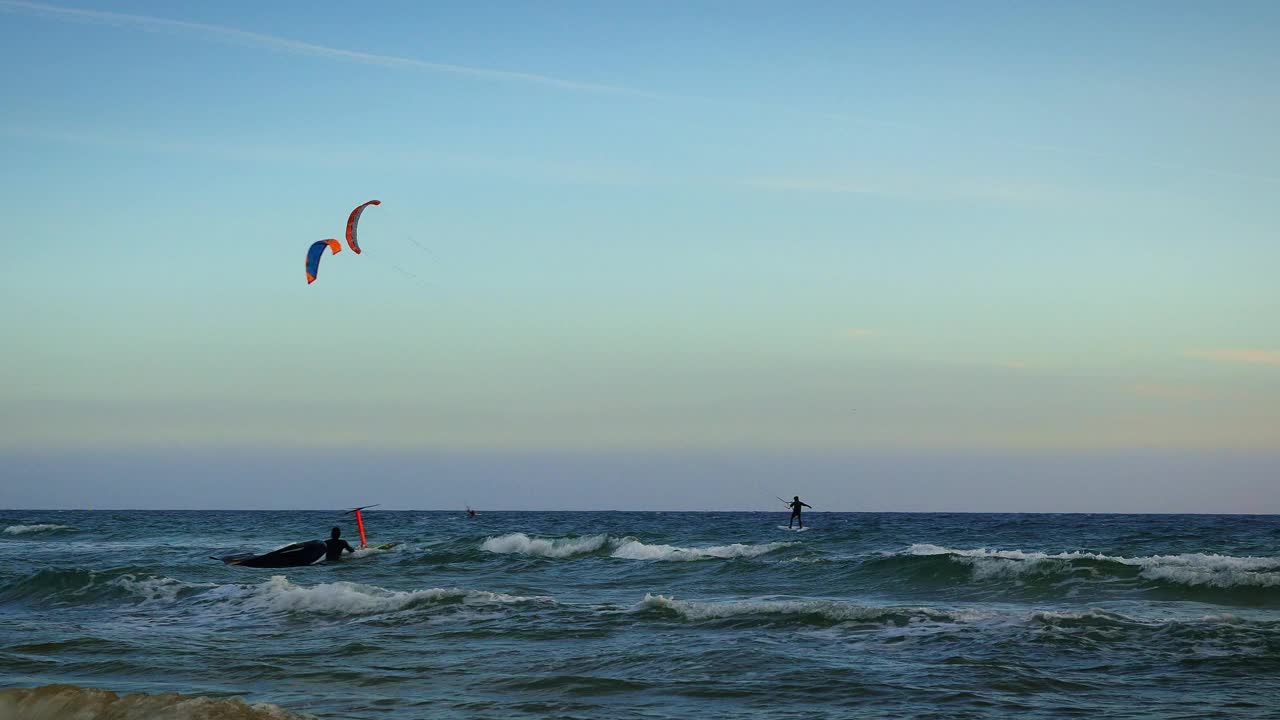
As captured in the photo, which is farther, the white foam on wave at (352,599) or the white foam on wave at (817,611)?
the white foam on wave at (352,599)

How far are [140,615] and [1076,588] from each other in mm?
16749

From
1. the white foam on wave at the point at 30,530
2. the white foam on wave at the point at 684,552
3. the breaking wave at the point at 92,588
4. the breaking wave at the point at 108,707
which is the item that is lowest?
the white foam on wave at the point at 30,530

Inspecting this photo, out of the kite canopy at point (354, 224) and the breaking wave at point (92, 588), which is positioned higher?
the kite canopy at point (354, 224)

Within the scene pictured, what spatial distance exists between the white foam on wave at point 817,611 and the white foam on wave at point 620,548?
13426mm

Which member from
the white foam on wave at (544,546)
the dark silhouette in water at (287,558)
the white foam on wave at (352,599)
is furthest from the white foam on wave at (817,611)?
the white foam on wave at (544,546)

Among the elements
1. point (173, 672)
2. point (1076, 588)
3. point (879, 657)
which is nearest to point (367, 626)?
point (173, 672)

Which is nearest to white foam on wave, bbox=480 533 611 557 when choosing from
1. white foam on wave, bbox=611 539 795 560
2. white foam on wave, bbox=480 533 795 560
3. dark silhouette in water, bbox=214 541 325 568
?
white foam on wave, bbox=480 533 795 560

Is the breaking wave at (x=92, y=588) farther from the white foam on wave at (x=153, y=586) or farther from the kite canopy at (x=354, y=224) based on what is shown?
the kite canopy at (x=354, y=224)

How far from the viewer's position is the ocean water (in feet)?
33.0

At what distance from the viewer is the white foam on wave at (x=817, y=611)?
51.1ft

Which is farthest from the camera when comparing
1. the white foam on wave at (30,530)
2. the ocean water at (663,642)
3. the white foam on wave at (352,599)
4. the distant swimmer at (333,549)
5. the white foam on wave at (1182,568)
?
the white foam on wave at (30,530)

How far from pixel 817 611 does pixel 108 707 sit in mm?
10730

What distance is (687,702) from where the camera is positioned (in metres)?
10.2

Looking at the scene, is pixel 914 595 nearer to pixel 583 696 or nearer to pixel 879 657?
pixel 879 657
